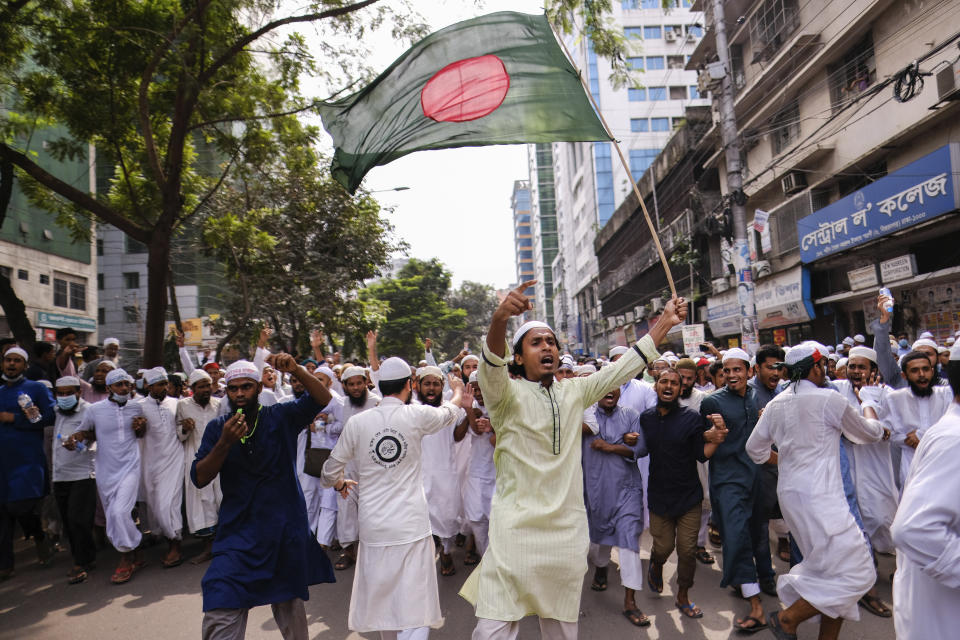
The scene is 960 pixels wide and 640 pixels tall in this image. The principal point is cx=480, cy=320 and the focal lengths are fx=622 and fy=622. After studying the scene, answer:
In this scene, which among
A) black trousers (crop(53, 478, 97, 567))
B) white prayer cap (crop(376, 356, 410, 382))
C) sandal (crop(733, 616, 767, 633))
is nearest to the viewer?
white prayer cap (crop(376, 356, 410, 382))

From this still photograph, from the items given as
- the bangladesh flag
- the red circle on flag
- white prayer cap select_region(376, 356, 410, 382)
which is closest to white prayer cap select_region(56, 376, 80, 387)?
the bangladesh flag

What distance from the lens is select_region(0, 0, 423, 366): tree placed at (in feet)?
26.2

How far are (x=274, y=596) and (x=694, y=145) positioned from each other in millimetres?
22456

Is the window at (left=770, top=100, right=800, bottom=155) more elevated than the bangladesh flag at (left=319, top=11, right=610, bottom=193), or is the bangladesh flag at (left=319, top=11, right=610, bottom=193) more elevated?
the window at (left=770, top=100, right=800, bottom=155)

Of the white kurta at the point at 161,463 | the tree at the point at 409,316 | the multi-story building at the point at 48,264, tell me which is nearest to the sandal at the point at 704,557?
the white kurta at the point at 161,463

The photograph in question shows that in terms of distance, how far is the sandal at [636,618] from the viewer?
4320mm

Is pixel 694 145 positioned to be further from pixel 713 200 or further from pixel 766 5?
pixel 766 5

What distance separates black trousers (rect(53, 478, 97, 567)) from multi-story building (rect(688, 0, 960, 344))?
39.6 feet

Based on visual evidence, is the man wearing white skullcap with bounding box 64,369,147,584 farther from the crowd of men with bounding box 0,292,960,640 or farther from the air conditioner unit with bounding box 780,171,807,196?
the air conditioner unit with bounding box 780,171,807,196

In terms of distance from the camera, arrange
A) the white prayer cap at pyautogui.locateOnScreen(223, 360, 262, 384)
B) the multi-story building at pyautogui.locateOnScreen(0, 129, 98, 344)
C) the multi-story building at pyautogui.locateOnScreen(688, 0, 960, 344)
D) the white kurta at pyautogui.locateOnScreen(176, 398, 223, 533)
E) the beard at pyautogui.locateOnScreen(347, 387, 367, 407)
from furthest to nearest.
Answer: the multi-story building at pyautogui.locateOnScreen(0, 129, 98, 344)
the multi-story building at pyautogui.locateOnScreen(688, 0, 960, 344)
the white kurta at pyautogui.locateOnScreen(176, 398, 223, 533)
the beard at pyautogui.locateOnScreen(347, 387, 367, 407)
the white prayer cap at pyautogui.locateOnScreen(223, 360, 262, 384)

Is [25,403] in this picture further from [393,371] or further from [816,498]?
[816,498]

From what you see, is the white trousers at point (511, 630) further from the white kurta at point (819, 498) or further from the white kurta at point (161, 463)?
the white kurta at point (161, 463)

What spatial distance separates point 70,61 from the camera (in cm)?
838

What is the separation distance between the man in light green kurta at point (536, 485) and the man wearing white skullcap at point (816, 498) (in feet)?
4.10
